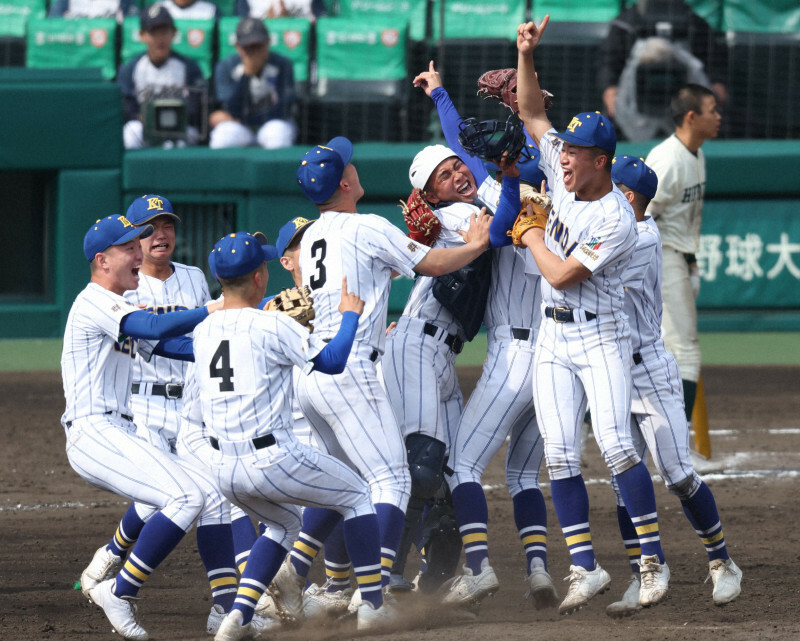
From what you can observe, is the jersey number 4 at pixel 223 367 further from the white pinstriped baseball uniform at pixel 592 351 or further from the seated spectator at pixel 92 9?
the seated spectator at pixel 92 9

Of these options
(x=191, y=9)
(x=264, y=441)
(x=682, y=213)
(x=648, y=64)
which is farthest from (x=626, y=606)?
(x=191, y=9)

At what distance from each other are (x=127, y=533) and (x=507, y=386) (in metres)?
1.54

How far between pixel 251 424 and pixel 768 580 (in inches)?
91.5

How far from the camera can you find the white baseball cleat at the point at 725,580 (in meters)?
4.70

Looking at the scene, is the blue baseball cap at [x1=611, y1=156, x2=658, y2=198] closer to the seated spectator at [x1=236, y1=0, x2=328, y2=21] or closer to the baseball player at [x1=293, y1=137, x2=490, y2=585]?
the baseball player at [x1=293, y1=137, x2=490, y2=585]

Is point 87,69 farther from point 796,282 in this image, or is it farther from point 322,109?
point 796,282

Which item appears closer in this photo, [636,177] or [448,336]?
[448,336]

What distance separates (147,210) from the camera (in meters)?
5.07

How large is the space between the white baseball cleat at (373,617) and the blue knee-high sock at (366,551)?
0.02m

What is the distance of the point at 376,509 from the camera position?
4.53 meters

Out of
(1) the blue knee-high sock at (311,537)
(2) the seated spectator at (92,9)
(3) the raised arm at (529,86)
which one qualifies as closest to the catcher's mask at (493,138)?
(3) the raised arm at (529,86)

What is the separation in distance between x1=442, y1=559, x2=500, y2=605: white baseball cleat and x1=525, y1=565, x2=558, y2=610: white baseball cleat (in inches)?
5.7

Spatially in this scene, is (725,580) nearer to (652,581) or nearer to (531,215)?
(652,581)

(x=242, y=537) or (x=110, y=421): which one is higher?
(x=110, y=421)
